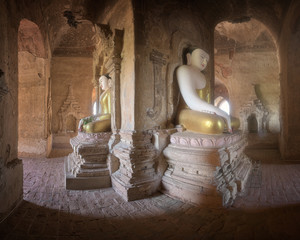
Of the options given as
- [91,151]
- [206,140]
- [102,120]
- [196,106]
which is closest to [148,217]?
[206,140]

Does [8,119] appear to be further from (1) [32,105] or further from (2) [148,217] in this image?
(1) [32,105]

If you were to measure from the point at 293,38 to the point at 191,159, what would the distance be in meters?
5.67

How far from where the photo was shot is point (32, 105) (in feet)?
23.2

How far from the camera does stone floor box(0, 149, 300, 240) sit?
212 centimetres

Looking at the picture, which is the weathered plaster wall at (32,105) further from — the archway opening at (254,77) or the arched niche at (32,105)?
the archway opening at (254,77)

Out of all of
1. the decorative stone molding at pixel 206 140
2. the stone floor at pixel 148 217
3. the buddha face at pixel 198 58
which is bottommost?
the stone floor at pixel 148 217

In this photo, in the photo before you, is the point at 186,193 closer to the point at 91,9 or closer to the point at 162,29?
the point at 162,29

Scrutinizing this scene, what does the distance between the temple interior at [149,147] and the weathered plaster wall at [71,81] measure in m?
3.51

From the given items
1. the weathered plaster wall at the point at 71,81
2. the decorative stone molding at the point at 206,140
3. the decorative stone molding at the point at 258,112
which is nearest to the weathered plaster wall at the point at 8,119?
the decorative stone molding at the point at 206,140

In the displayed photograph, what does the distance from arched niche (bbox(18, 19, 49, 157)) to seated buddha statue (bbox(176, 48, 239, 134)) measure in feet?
17.7

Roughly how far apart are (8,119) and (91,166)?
1632mm

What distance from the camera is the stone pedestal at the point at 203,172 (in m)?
2.71

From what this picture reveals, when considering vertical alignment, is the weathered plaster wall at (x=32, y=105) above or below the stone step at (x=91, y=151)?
above

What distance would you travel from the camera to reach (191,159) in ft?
9.70
